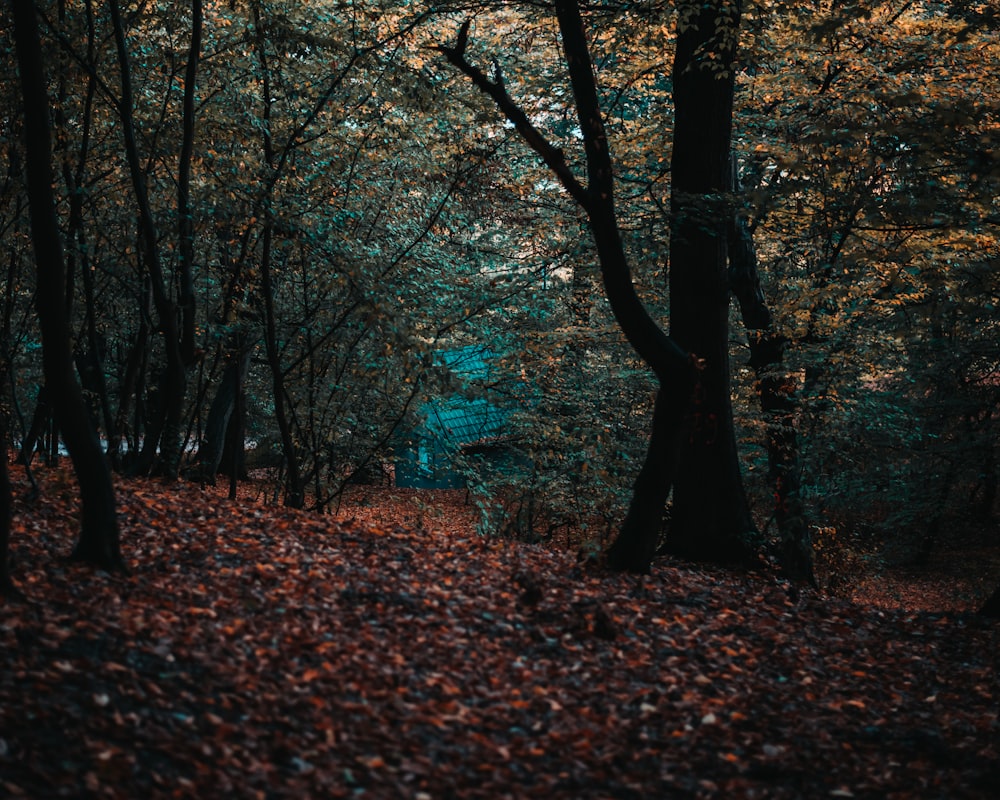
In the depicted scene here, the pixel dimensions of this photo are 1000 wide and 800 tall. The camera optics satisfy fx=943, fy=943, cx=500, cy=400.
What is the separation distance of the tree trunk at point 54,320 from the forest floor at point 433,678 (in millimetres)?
250

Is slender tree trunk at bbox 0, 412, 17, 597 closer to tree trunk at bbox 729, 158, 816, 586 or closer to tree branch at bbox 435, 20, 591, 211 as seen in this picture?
tree branch at bbox 435, 20, 591, 211

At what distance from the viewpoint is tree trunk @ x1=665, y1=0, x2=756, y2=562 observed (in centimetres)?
839

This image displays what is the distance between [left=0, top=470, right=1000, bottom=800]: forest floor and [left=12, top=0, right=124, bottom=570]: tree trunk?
250 mm

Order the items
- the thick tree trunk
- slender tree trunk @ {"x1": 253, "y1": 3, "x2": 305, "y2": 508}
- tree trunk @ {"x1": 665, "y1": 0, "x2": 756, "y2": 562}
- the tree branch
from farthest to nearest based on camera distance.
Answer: slender tree trunk @ {"x1": 253, "y1": 3, "x2": 305, "y2": 508} < tree trunk @ {"x1": 665, "y1": 0, "x2": 756, "y2": 562} < the thick tree trunk < the tree branch

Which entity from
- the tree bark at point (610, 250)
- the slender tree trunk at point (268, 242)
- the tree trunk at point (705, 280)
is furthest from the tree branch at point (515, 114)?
the slender tree trunk at point (268, 242)

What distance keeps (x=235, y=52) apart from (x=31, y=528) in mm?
5168

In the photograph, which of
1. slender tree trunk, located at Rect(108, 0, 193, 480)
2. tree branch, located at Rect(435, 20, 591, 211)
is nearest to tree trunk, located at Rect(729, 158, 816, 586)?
tree branch, located at Rect(435, 20, 591, 211)

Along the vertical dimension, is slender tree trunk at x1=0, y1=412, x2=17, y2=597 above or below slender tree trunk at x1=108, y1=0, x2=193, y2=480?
below

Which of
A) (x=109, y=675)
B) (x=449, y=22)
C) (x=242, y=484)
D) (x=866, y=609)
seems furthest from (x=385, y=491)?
(x=109, y=675)

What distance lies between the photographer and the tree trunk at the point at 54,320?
5051 millimetres

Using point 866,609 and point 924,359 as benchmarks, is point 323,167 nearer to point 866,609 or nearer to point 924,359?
point 866,609

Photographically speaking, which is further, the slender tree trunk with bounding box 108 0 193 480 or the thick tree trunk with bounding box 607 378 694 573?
the slender tree trunk with bounding box 108 0 193 480

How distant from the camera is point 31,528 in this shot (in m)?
6.26

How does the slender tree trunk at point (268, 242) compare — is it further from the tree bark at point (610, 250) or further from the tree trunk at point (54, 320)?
the tree trunk at point (54, 320)
